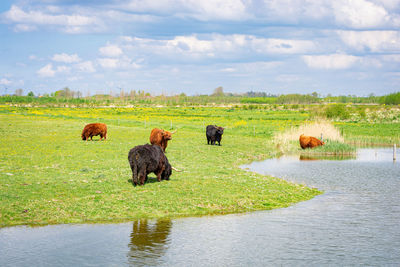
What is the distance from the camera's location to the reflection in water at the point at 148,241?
11.8m

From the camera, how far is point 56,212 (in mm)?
15016

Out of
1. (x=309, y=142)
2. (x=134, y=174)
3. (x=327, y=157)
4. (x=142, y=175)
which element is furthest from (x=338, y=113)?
(x=134, y=174)

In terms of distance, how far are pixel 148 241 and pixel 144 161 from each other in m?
5.37

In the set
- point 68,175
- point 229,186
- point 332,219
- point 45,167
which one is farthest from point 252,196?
point 45,167

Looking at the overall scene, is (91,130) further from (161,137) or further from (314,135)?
(314,135)

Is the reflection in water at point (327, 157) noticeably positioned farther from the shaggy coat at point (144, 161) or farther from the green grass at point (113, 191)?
the shaggy coat at point (144, 161)

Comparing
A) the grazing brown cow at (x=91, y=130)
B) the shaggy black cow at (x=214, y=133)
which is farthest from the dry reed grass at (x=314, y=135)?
the grazing brown cow at (x=91, y=130)

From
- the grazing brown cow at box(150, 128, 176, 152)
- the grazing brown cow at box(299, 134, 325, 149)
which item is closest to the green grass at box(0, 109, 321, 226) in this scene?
the grazing brown cow at box(150, 128, 176, 152)

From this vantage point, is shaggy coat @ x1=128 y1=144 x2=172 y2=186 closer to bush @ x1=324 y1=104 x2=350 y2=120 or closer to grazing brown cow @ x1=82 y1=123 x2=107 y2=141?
grazing brown cow @ x1=82 y1=123 x2=107 y2=141

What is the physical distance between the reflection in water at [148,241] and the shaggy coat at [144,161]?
346 centimetres

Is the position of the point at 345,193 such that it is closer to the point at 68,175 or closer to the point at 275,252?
the point at 275,252

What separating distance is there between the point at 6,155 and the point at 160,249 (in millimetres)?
18662

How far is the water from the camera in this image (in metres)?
11.8

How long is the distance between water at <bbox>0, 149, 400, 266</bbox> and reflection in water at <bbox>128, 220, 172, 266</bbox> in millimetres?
26
